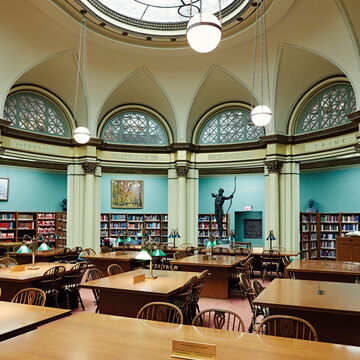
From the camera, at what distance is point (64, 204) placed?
15.2 m

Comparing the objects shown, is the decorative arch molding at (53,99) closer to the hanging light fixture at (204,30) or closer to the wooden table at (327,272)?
the hanging light fixture at (204,30)

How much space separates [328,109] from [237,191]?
545 cm

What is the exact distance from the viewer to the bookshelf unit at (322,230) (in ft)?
43.3

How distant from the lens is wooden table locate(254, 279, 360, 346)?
13.2 ft

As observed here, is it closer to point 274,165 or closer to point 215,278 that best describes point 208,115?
point 274,165

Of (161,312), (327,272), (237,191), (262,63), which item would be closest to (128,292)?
(161,312)

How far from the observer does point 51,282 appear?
20.9 ft

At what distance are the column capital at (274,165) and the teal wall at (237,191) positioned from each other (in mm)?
2772

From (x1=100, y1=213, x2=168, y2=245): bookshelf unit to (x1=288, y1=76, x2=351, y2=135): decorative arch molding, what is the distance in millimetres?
6506

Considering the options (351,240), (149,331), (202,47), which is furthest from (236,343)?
(351,240)

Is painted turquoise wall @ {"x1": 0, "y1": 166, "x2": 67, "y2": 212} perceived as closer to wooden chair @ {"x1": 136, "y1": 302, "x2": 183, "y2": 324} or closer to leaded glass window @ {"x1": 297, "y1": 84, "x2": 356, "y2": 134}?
leaded glass window @ {"x1": 297, "y1": 84, "x2": 356, "y2": 134}

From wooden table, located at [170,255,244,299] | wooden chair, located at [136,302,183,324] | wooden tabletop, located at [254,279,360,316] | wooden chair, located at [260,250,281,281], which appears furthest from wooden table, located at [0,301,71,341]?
wooden chair, located at [260,250,281,281]

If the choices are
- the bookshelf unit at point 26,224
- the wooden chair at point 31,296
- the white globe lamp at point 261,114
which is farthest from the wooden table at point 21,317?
the bookshelf unit at point 26,224

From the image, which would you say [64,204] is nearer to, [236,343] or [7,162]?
[7,162]
